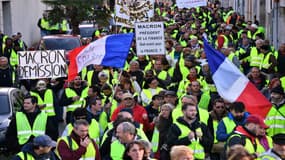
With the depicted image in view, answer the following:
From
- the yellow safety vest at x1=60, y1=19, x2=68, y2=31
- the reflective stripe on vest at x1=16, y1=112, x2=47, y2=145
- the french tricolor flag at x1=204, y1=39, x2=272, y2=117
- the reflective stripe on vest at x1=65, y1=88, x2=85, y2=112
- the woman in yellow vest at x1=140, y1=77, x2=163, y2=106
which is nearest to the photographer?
the french tricolor flag at x1=204, y1=39, x2=272, y2=117

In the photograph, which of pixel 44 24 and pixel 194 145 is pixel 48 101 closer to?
pixel 194 145

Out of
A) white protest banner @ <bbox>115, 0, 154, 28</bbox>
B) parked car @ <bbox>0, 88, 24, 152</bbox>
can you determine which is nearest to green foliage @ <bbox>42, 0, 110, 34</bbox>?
white protest banner @ <bbox>115, 0, 154, 28</bbox>

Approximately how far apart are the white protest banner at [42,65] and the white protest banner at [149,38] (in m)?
1.89

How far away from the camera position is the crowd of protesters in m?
9.81

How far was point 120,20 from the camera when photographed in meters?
A: 20.2

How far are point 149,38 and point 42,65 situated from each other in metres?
2.32

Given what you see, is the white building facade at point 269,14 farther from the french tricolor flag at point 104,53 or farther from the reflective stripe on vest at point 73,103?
the french tricolor flag at point 104,53

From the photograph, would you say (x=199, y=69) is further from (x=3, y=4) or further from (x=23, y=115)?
(x=3, y=4)

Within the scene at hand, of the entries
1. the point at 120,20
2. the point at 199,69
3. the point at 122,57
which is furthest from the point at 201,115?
the point at 120,20

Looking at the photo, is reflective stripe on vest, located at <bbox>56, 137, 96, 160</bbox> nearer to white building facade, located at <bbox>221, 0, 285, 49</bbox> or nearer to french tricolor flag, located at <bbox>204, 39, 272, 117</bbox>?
french tricolor flag, located at <bbox>204, 39, 272, 117</bbox>

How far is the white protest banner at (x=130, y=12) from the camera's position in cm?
2027

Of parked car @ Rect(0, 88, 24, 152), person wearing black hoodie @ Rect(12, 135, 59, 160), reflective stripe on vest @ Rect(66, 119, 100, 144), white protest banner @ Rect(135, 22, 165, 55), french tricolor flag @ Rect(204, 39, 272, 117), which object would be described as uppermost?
white protest banner @ Rect(135, 22, 165, 55)

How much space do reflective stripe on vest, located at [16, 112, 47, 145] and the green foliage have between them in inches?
866

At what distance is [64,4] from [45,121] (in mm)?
22391
